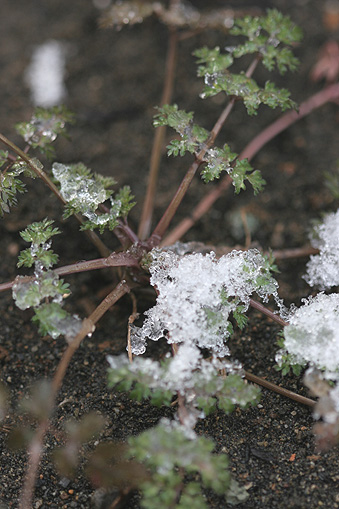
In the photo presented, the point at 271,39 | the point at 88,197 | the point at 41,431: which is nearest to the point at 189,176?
the point at 88,197

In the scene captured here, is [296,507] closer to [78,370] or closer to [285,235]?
[78,370]

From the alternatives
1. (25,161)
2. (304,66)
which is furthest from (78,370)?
(304,66)

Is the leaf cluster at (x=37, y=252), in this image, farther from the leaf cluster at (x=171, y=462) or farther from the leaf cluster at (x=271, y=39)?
the leaf cluster at (x=271, y=39)

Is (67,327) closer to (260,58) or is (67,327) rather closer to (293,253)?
(293,253)

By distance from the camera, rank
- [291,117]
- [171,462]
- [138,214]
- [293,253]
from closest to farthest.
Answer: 1. [171,462]
2. [293,253]
3. [138,214]
4. [291,117]

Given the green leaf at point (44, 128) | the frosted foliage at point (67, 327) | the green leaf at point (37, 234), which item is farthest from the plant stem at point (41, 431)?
the green leaf at point (44, 128)
